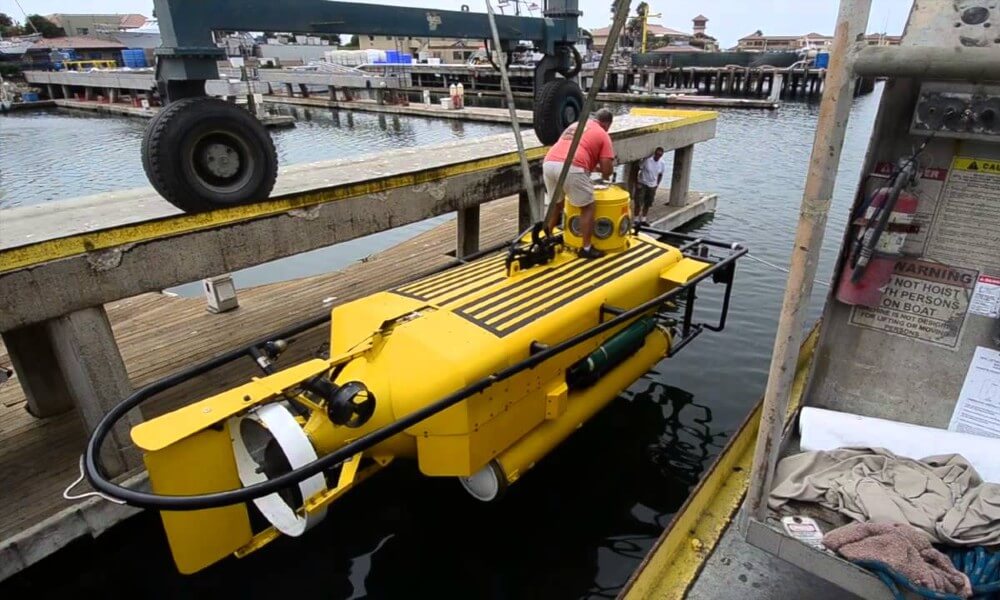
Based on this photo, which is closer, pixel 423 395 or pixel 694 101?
pixel 423 395

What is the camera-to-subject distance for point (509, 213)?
40.2 ft

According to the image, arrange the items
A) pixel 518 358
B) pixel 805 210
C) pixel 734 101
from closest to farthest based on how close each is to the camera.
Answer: pixel 805 210 < pixel 518 358 < pixel 734 101

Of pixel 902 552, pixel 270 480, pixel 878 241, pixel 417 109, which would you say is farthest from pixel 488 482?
pixel 417 109

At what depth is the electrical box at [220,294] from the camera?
7.24m

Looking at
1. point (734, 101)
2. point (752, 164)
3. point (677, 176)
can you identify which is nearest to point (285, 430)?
point (677, 176)

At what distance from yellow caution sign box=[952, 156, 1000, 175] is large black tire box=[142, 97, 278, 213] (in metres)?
4.76

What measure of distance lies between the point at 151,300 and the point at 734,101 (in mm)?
36337

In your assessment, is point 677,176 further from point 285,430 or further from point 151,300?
point 285,430

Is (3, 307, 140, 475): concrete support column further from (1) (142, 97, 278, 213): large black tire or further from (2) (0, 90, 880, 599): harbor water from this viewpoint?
(1) (142, 97, 278, 213): large black tire

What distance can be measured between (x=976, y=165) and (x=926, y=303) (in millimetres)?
770

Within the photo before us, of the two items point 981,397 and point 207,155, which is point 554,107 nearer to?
point 207,155

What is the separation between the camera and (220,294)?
23.9ft

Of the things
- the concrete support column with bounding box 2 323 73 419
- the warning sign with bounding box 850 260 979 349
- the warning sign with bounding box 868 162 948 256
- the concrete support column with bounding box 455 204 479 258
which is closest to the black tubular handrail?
the warning sign with bounding box 850 260 979 349

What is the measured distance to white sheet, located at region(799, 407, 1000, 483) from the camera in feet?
9.64
